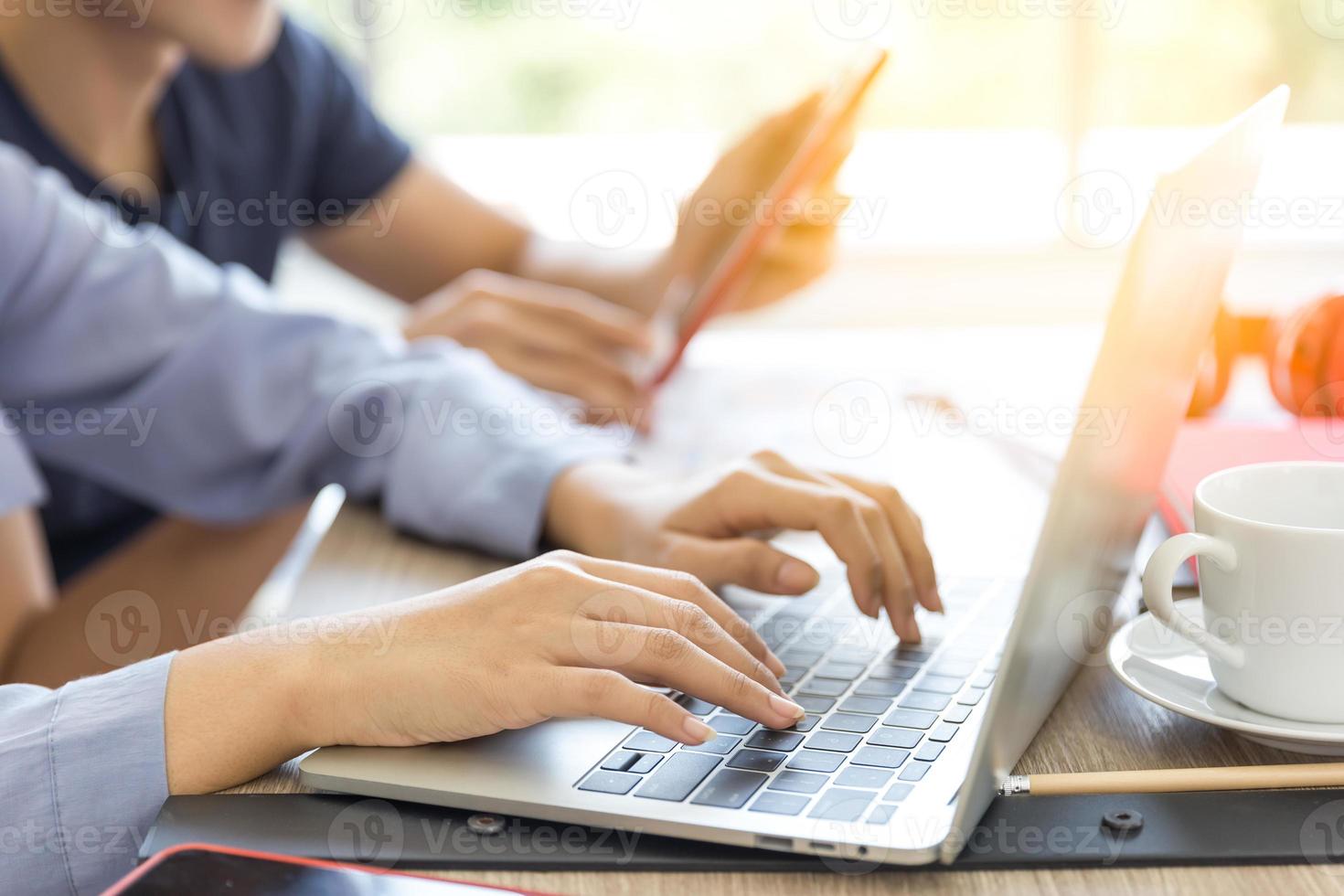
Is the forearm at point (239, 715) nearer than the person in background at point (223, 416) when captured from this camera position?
Yes

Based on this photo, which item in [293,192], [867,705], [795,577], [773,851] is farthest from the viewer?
[293,192]

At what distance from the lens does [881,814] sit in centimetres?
41

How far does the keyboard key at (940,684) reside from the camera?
0.52m

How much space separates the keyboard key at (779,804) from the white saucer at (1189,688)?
0.16 meters

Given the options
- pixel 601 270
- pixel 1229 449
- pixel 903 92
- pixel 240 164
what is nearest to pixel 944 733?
pixel 1229 449

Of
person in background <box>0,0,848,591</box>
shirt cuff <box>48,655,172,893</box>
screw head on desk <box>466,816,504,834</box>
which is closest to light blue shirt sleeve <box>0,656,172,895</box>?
shirt cuff <box>48,655,172,893</box>

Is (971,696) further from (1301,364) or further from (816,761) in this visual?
(1301,364)

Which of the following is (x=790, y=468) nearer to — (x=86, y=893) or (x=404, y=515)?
(x=404, y=515)

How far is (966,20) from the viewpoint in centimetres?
366

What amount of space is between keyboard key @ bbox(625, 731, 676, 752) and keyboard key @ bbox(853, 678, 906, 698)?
94 millimetres

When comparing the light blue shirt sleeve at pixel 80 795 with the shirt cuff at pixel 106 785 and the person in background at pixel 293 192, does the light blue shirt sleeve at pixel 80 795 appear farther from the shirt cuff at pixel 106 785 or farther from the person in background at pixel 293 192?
the person in background at pixel 293 192

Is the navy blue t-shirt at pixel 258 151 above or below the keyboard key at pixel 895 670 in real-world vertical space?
below

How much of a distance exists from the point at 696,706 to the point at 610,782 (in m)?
0.08

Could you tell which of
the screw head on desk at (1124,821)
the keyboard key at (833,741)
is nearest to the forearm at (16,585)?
the keyboard key at (833,741)
